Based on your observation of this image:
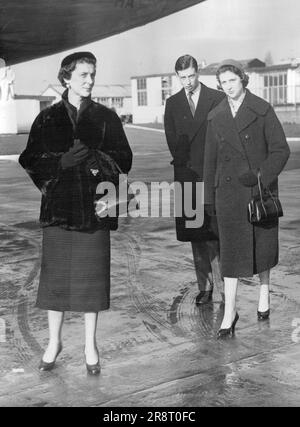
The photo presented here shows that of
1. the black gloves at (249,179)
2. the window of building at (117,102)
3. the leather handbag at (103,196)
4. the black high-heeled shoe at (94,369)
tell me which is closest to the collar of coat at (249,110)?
the black gloves at (249,179)

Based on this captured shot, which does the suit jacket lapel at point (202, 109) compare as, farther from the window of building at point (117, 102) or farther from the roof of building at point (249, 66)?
the window of building at point (117, 102)

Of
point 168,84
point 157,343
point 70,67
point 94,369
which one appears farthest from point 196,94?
point 94,369

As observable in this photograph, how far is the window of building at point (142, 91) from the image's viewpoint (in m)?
5.12

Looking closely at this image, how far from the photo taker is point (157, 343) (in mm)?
3701

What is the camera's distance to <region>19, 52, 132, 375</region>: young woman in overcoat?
10.1 feet

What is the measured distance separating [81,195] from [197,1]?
260cm

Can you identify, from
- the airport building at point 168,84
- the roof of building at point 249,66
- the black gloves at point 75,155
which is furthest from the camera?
the airport building at point 168,84

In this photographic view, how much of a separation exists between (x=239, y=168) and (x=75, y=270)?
4.07 ft

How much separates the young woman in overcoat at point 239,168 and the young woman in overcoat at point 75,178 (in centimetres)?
88

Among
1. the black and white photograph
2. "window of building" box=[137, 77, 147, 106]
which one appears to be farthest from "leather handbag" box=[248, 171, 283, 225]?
"window of building" box=[137, 77, 147, 106]

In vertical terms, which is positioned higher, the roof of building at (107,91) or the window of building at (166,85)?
the window of building at (166,85)
